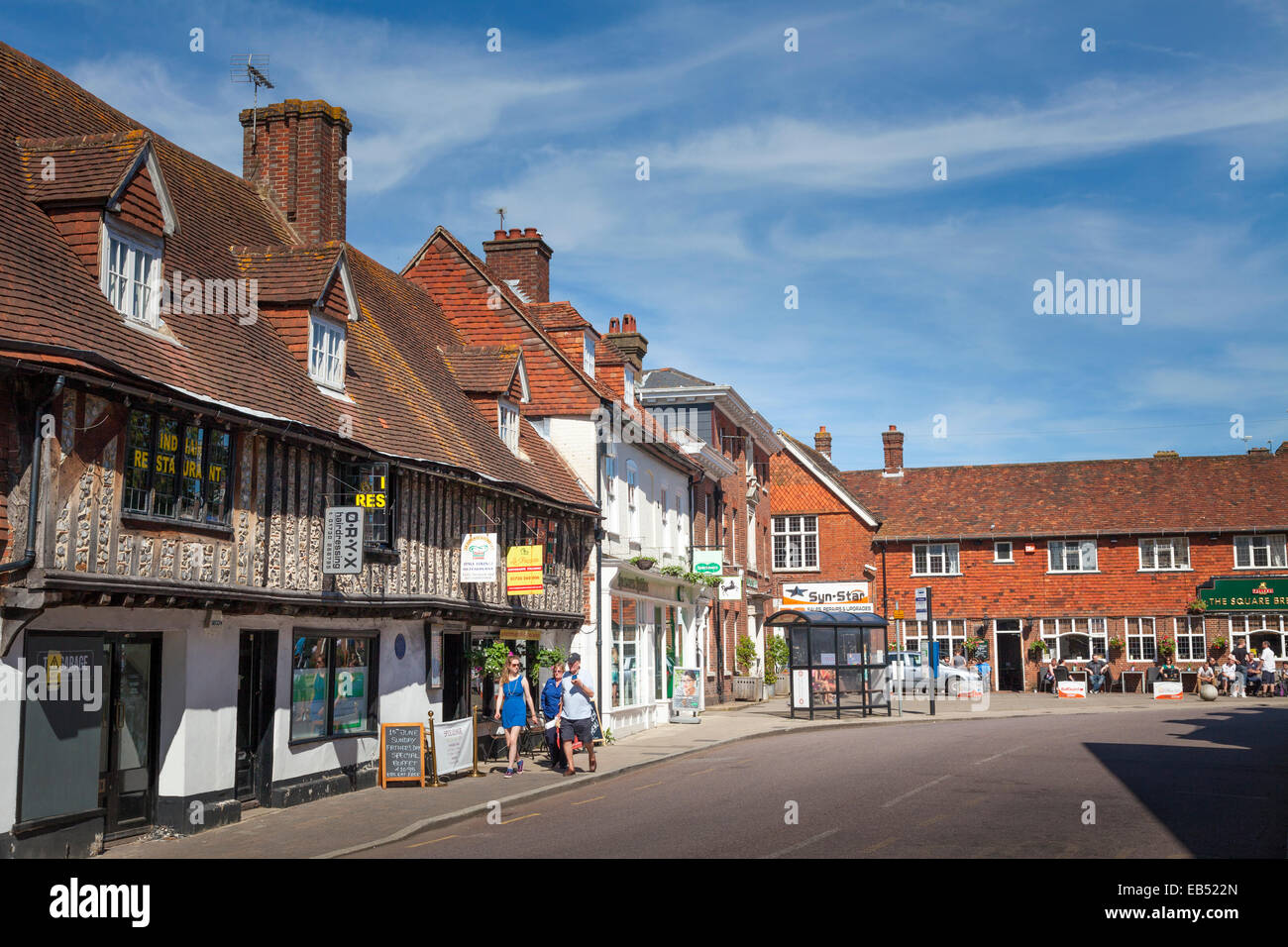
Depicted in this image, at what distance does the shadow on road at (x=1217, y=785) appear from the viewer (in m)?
11.7

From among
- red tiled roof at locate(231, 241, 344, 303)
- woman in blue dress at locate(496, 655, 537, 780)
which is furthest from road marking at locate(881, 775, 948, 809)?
red tiled roof at locate(231, 241, 344, 303)

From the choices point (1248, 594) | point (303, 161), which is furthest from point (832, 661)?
point (1248, 594)

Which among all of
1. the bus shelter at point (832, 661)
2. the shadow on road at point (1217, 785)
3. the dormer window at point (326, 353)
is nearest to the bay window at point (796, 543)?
the bus shelter at point (832, 661)

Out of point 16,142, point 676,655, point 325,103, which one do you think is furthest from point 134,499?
point 676,655

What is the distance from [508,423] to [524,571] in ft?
14.3

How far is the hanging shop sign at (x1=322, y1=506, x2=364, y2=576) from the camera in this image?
49.6 ft

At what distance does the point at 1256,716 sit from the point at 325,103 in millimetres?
26886

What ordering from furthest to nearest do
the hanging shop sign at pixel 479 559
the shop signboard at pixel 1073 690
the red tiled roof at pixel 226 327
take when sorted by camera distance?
the shop signboard at pixel 1073 690 < the hanging shop sign at pixel 479 559 < the red tiled roof at pixel 226 327

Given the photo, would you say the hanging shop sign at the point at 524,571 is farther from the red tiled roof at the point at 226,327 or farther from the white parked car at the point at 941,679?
the white parked car at the point at 941,679

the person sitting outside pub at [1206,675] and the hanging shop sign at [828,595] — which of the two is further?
the person sitting outside pub at [1206,675]

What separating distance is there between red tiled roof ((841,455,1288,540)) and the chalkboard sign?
120 ft

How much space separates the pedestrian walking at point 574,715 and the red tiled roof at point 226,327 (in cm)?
349
